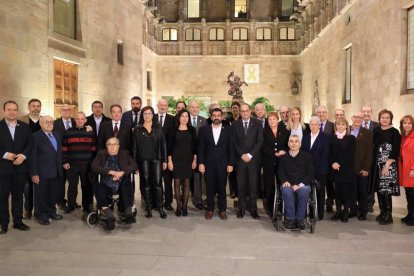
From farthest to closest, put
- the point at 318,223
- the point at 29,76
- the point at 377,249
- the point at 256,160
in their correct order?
the point at 29,76 < the point at 256,160 < the point at 318,223 < the point at 377,249

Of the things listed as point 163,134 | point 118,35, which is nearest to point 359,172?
point 163,134

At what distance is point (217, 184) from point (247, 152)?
2.24 feet

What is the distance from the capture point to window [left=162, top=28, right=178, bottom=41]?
96.6ft

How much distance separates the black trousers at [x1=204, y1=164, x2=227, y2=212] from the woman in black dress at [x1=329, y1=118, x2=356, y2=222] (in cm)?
162

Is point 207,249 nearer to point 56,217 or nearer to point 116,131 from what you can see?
point 56,217

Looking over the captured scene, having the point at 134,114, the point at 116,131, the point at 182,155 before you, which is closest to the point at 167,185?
the point at 182,155

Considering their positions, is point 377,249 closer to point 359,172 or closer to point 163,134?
point 359,172

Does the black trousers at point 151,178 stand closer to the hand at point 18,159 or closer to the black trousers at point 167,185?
the black trousers at point 167,185

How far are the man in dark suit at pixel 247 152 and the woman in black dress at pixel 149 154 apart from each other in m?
1.15

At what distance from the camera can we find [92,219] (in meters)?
6.44

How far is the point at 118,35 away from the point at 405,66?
360 inches

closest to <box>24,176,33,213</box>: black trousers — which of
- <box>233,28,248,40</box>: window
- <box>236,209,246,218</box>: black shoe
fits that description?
<box>236,209,246,218</box>: black shoe

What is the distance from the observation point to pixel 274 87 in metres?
29.5

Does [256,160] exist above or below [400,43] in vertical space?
below
